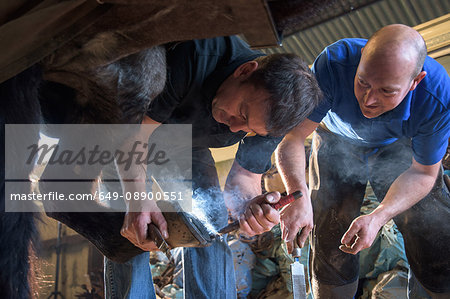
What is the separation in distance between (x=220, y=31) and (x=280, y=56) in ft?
1.64

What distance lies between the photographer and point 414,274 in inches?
63.9

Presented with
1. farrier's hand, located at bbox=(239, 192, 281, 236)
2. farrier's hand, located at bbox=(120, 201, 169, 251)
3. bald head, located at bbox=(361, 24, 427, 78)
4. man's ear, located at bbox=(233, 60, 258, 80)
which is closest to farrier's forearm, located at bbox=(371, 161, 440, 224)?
bald head, located at bbox=(361, 24, 427, 78)

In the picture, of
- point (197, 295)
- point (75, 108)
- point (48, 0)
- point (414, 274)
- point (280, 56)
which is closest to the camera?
point (48, 0)

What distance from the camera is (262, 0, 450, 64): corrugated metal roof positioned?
1.93 metres

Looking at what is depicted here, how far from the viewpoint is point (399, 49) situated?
1327mm

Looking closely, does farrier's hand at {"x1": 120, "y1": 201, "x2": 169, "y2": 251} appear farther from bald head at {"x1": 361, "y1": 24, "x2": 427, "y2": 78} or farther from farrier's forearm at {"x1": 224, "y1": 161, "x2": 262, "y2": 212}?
bald head at {"x1": 361, "y1": 24, "x2": 427, "y2": 78}

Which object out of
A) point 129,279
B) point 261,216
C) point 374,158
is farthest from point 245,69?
point 374,158

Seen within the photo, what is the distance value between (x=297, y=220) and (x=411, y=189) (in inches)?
16.0

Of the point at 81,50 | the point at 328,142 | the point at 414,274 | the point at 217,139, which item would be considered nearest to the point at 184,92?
the point at 217,139

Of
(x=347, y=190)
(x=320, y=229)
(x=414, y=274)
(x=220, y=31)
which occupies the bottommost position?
(x=414, y=274)

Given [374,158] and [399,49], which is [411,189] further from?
[399,49]

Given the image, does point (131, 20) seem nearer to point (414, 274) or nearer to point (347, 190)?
point (347, 190)

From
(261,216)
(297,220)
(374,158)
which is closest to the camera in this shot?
(261,216)

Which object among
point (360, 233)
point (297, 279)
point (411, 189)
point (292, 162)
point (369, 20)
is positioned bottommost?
point (297, 279)
